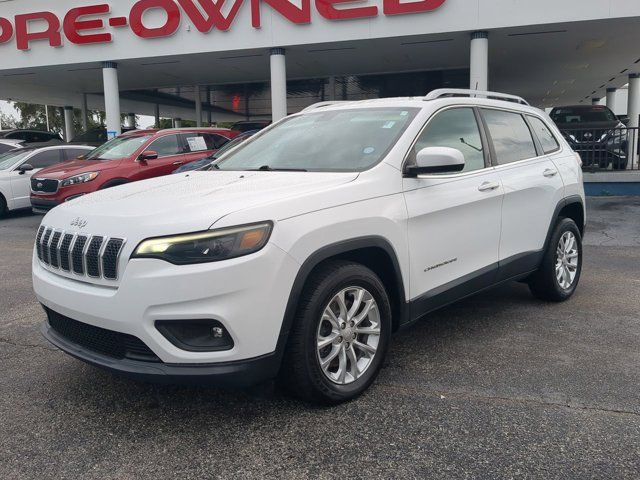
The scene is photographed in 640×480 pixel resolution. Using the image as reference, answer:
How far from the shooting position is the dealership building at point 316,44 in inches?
525

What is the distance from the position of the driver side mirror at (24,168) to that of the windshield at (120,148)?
7.24ft

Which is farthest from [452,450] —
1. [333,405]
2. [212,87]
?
[212,87]

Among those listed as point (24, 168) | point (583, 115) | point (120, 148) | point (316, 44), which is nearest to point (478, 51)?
point (583, 115)

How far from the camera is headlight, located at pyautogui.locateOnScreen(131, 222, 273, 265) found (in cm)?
264

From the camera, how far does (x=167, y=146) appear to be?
10789 mm

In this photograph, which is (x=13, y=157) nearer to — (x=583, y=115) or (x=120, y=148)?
(x=120, y=148)

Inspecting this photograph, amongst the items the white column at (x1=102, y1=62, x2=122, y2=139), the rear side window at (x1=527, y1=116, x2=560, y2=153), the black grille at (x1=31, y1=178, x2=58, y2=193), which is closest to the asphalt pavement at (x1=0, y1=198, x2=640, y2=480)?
the rear side window at (x1=527, y1=116, x2=560, y2=153)

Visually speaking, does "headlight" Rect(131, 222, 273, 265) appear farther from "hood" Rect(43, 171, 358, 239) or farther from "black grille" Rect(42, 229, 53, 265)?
"black grille" Rect(42, 229, 53, 265)

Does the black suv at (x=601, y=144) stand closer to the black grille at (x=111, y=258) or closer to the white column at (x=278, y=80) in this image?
the white column at (x=278, y=80)

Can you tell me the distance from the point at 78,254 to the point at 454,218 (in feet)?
7.36

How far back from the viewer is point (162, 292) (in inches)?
103

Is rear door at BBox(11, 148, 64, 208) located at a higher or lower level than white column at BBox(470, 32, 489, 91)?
Result: lower

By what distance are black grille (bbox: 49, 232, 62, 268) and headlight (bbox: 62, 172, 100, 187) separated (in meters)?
6.95

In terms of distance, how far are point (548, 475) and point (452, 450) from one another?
0.42 metres
